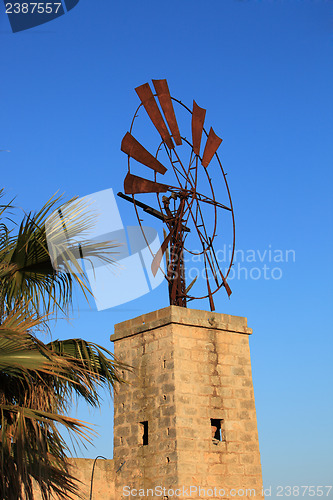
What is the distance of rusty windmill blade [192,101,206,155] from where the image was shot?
11398mm

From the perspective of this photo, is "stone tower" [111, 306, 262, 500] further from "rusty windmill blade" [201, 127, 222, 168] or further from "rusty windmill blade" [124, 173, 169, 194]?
"rusty windmill blade" [201, 127, 222, 168]

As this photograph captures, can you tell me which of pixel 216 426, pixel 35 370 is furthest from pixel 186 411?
pixel 35 370

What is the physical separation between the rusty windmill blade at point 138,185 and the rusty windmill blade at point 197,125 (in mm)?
1181

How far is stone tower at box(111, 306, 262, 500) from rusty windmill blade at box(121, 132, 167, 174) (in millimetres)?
2544

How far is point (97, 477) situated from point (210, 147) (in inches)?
237

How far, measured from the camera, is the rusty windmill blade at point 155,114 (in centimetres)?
1098

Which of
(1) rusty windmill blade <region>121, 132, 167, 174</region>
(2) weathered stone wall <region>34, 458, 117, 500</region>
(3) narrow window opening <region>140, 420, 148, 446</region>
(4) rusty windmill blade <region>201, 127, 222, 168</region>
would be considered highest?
(4) rusty windmill blade <region>201, 127, 222, 168</region>

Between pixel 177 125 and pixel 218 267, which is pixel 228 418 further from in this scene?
pixel 177 125

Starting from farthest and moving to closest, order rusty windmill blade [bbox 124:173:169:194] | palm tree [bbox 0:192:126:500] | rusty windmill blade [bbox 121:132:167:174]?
rusty windmill blade [bbox 121:132:167:174] → rusty windmill blade [bbox 124:173:169:194] → palm tree [bbox 0:192:126:500]

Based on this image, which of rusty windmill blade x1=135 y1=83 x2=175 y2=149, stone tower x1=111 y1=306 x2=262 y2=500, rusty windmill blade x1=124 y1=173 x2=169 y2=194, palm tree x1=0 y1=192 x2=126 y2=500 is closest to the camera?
palm tree x1=0 y1=192 x2=126 y2=500

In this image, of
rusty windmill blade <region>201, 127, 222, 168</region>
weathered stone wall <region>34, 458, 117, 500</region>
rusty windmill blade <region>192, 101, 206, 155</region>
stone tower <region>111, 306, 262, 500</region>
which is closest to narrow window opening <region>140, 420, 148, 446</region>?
stone tower <region>111, 306, 262, 500</region>

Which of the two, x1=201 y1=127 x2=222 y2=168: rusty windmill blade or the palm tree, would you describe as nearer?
the palm tree

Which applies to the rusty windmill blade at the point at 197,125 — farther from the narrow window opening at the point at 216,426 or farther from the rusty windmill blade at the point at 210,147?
the narrow window opening at the point at 216,426

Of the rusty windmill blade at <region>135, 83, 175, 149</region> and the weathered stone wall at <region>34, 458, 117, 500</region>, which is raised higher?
the rusty windmill blade at <region>135, 83, 175, 149</region>
